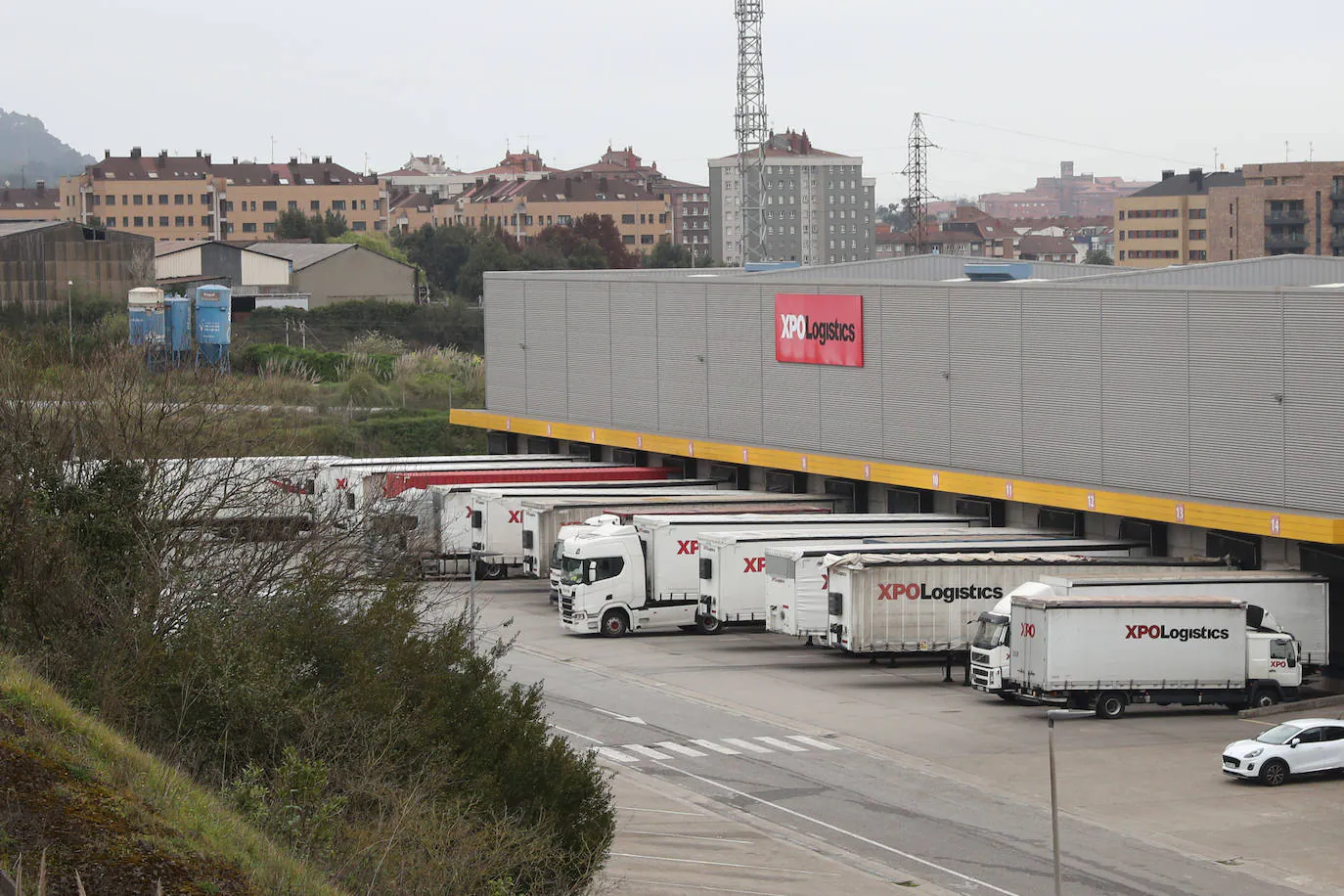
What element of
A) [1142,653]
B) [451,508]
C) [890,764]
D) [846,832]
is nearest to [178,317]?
[451,508]

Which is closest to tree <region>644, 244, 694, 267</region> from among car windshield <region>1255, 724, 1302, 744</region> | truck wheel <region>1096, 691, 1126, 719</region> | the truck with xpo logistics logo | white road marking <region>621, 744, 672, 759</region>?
the truck with xpo logistics logo

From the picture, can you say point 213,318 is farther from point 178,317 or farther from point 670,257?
point 670,257

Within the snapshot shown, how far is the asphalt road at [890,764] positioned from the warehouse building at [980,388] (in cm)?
724

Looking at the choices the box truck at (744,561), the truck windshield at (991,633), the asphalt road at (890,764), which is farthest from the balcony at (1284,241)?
the truck windshield at (991,633)

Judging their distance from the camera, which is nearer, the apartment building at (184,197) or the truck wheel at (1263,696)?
the truck wheel at (1263,696)

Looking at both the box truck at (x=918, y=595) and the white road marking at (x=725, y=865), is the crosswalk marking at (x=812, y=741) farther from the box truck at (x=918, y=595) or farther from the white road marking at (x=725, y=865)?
the white road marking at (x=725, y=865)

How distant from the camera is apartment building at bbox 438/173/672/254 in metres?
191

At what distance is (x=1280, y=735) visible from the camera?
28.8 metres

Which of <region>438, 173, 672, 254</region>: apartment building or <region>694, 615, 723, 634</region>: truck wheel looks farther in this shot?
<region>438, 173, 672, 254</region>: apartment building

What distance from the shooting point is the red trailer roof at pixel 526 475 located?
53.6 metres

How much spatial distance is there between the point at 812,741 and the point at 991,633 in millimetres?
4910

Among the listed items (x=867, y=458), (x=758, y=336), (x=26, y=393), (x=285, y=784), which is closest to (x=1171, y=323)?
(x=867, y=458)

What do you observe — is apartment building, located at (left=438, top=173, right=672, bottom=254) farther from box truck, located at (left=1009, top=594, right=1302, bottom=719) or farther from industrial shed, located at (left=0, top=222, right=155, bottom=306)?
box truck, located at (left=1009, top=594, right=1302, bottom=719)

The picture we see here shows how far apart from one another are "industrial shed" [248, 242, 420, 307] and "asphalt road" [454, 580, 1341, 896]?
7587cm
